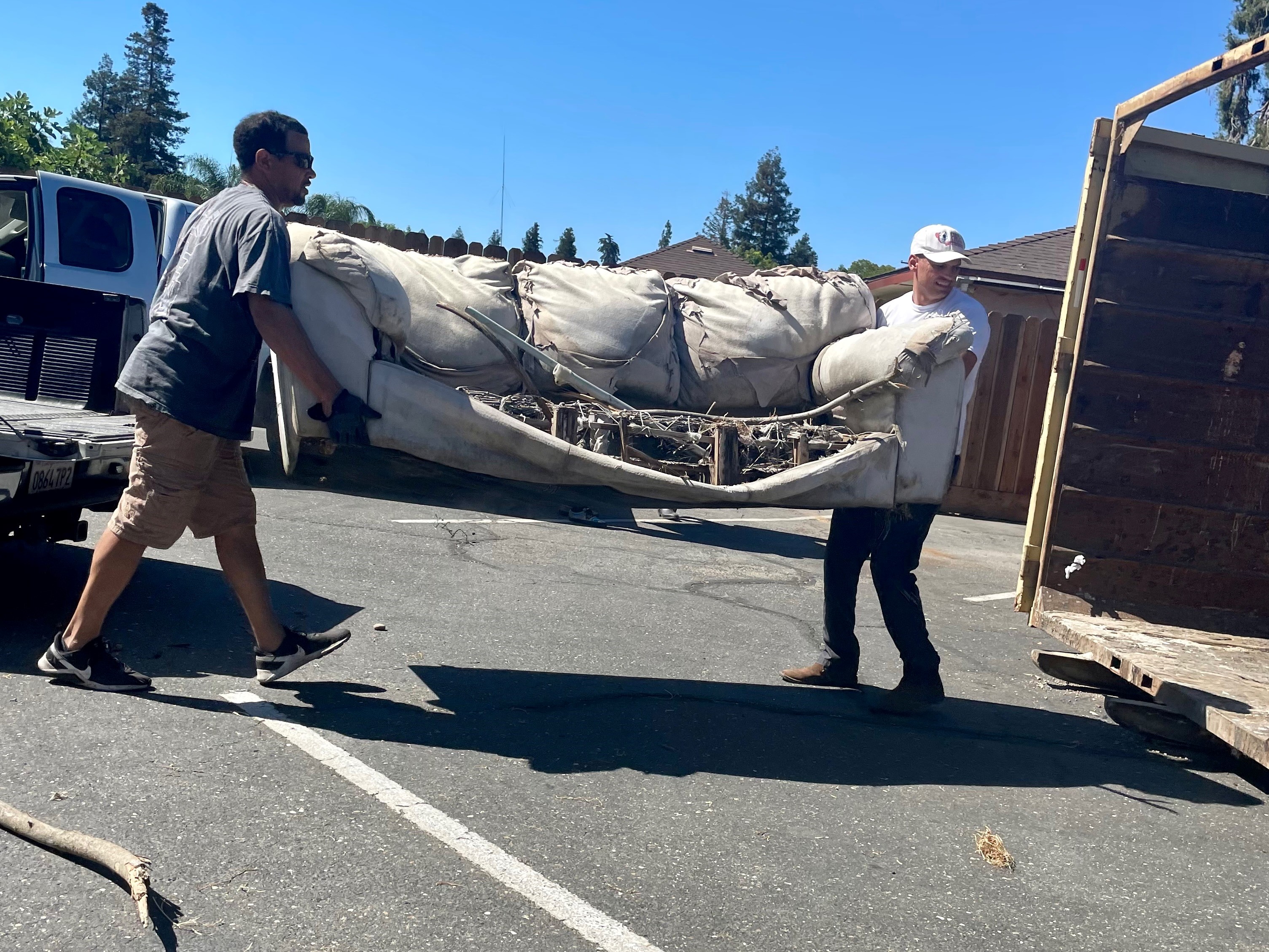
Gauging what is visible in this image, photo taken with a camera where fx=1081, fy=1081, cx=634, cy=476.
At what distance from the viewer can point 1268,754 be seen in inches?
135

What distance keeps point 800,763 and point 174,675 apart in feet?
7.74

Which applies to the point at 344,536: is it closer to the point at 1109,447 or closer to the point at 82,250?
the point at 82,250

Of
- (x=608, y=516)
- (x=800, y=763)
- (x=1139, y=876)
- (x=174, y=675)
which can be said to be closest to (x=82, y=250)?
(x=608, y=516)

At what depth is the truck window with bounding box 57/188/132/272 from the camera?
811 centimetres

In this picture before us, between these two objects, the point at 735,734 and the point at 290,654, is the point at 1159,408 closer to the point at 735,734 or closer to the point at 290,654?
the point at 735,734

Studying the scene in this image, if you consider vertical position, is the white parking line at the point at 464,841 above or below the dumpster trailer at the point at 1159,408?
below

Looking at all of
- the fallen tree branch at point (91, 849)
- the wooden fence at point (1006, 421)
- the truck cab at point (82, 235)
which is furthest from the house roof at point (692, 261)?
the fallen tree branch at point (91, 849)

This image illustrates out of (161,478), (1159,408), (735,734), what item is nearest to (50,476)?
(161,478)

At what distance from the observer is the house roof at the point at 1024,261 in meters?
17.7

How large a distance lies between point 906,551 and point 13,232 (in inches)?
280

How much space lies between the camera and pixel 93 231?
8.28m

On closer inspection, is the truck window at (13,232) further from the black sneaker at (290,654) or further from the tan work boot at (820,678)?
the tan work boot at (820,678)

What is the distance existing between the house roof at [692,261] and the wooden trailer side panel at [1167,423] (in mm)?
23041

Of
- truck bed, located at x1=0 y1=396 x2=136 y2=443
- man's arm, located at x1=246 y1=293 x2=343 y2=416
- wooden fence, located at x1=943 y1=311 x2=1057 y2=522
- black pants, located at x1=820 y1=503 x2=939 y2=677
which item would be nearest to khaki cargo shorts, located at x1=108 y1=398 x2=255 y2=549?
man's arm, located at x1=246 y1=293 x2=343 y2=416
